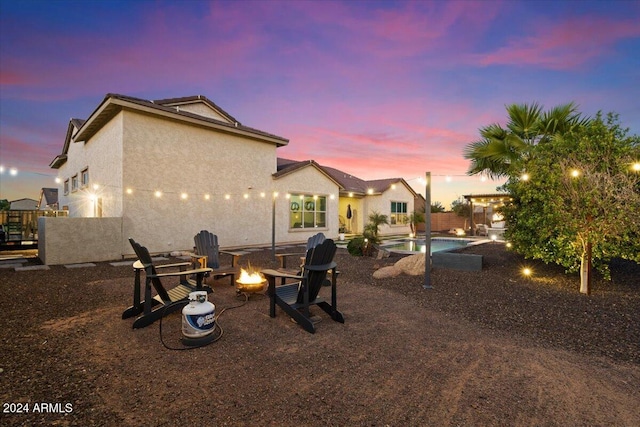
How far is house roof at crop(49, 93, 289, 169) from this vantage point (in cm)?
1001

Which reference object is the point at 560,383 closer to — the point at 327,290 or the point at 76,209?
the point at 327,290

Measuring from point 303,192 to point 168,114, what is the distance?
7427 millimetres

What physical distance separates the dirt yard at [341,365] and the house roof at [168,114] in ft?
23.8

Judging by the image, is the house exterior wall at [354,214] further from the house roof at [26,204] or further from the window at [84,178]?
the house roof at [26,204]

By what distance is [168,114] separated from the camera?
1082cm

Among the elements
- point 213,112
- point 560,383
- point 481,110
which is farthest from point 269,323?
point 481,110

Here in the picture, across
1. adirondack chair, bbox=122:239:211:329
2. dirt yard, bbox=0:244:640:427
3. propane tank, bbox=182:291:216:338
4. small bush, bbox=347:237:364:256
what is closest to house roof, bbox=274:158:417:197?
small bush, bbox=347:237:364:256

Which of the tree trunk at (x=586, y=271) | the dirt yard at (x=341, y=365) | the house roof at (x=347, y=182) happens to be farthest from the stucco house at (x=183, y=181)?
the tree trunk at (x=586, y=271)

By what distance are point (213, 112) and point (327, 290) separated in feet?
37.5

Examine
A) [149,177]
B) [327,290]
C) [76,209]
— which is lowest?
[327,290]

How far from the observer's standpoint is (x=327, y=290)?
6.27 meters

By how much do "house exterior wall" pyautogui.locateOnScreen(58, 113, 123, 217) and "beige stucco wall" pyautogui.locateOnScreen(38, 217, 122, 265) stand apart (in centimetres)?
79

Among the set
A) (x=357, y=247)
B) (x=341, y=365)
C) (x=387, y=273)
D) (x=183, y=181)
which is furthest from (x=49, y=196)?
(x=341, y=365)

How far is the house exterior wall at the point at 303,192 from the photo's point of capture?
1491cm
